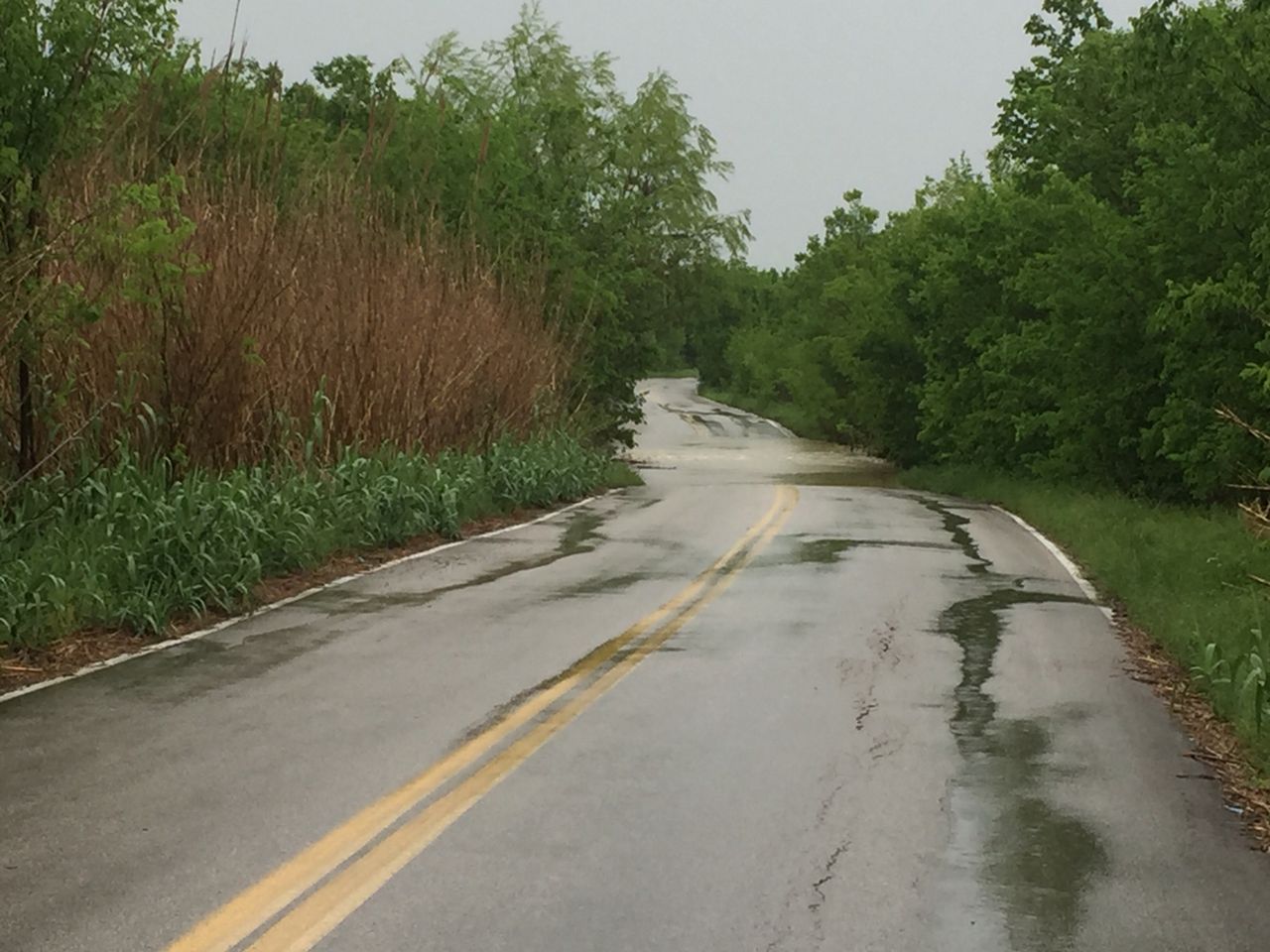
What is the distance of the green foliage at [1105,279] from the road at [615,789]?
16.1 ft

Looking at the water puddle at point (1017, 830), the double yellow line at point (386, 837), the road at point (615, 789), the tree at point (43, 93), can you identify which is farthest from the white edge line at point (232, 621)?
the water puddle at point (1017, 830)

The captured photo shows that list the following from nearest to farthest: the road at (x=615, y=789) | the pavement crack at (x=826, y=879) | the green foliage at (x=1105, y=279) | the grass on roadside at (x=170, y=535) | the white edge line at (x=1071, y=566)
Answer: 1. the road at (x=615, y=789)
2. the pavement crack at (x=826, y=879)
3. the grass on roadside at (x=170, y=535)
4. the white edge line at (x=1071, y=566)
5. the green foliage at (x=1105, y=279)

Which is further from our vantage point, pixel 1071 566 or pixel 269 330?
pixel 1071 566

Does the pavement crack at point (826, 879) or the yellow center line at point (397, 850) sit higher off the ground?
the pavement crack at point (826, 879)

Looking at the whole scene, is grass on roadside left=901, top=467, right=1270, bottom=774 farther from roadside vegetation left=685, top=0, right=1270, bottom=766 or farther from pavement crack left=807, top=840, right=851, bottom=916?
pavement crack left=807, top=840, right=851, bottom=916

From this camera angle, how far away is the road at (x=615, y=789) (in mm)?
5094

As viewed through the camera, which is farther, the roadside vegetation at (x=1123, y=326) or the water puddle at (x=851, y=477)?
the water puddle at (x=851, y=477)

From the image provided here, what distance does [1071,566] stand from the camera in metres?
17.1

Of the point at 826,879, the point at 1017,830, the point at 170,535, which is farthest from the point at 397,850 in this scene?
the point at 170,535

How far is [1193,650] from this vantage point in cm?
1023

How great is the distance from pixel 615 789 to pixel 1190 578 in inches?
342

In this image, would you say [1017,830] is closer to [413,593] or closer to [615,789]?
[615,789]

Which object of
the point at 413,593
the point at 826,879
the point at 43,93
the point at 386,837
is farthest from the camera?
the point at 413,593

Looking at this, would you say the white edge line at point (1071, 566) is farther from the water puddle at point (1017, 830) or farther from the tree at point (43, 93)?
the tree at point (43, 93)
